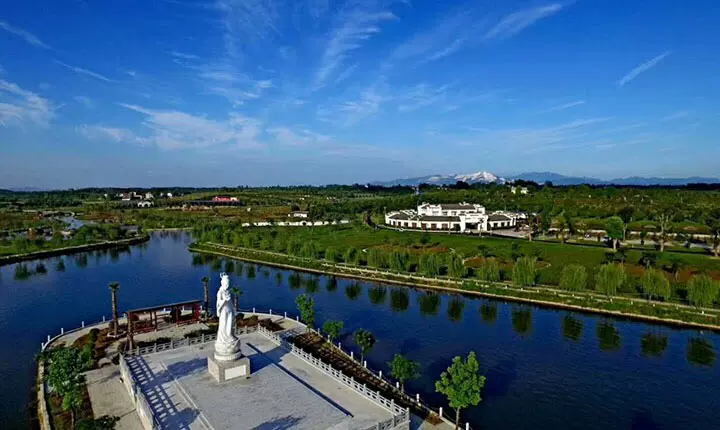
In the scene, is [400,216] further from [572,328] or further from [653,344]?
[653,344]

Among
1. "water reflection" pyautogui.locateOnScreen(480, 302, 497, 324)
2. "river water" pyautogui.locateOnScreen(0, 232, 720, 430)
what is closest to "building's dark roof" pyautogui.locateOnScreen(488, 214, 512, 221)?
"river water" pyautogui.locateOnScreen(0, 232, 720, 430)

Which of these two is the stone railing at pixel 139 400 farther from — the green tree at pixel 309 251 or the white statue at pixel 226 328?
the green tree at pixel 309 251

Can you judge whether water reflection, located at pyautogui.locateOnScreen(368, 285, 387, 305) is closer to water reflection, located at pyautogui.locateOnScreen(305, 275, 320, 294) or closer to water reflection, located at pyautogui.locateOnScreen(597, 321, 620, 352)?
water reflection, located at pyautogui.locateOnScreen(305, 275, 320, 294)

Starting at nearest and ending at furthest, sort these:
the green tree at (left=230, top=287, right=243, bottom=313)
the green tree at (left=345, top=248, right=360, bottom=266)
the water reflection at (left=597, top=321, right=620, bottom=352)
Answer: the water reflection at (left=597, top=321, right=620, bottom=352) → the green tree at (left=230, top=287, right=243, bottom=313) → the green tree at (left=345, top=248, right=360, bottom=266)

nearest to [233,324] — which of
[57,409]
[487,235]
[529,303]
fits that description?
[57,409]

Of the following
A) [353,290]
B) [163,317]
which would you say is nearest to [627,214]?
[353,290]

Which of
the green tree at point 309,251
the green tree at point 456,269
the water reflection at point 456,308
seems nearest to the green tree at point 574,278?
the water reflection at point 456,308
